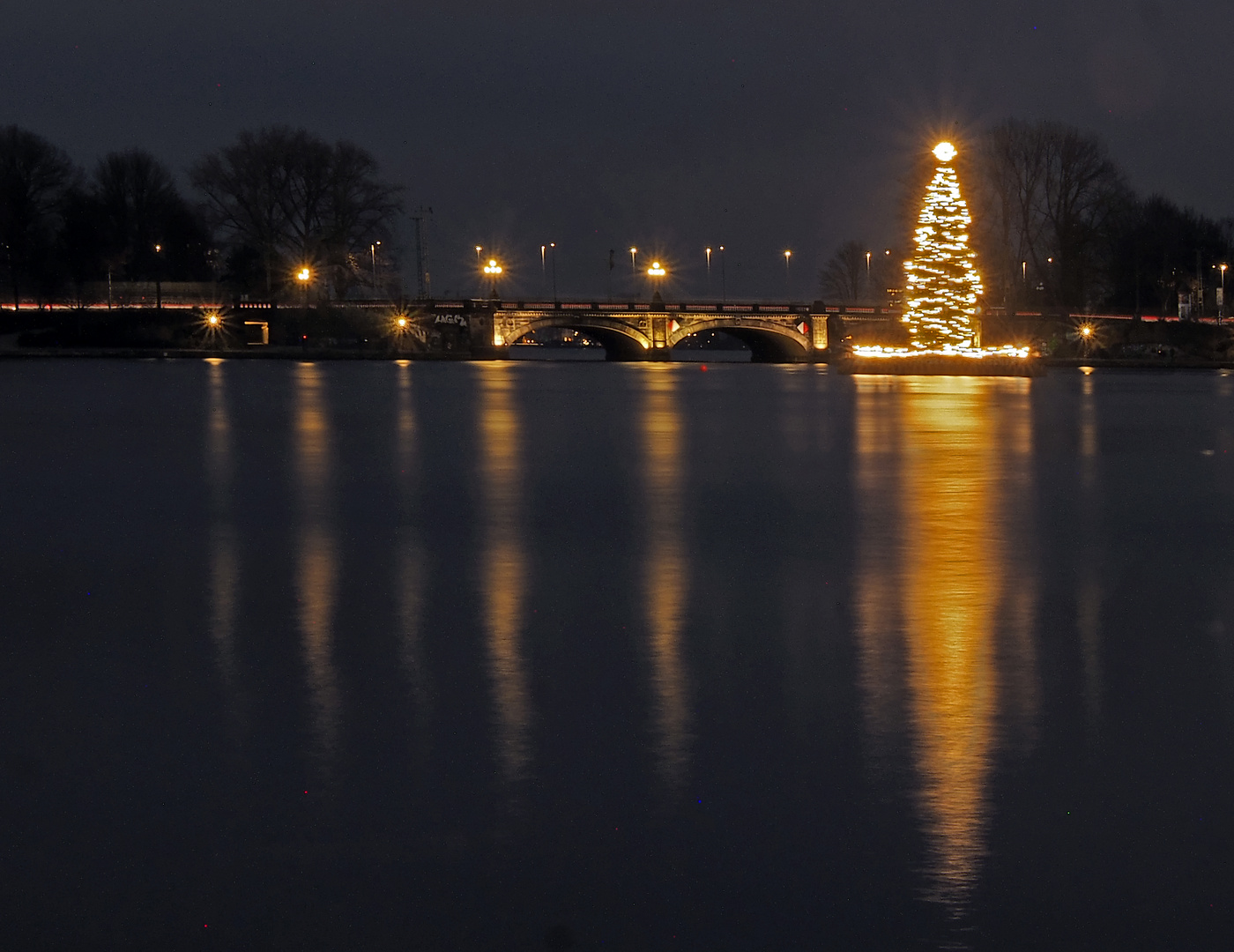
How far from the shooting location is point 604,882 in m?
4.84

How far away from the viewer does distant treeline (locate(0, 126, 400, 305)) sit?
89.7 metres

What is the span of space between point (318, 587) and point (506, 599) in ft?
4.47

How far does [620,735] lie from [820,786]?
1.04m

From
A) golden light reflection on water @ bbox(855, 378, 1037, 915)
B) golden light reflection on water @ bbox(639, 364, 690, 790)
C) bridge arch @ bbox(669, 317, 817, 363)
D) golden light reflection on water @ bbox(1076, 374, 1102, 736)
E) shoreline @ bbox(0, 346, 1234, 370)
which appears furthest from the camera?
bridge arch @ bbox(669, 317, 817, 363)

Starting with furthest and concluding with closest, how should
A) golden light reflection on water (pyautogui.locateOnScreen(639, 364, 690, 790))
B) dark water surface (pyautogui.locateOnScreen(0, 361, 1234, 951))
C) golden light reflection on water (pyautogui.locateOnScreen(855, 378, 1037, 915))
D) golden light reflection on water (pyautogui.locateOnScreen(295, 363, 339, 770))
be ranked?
golden light reflection on water (pyautogui.locateOnScreen(295, 363, 339, 770))
golden light reflection on water (pyautogui.locateOnScreen(639, 364, 690, 790))
golden light reflection on water (pyautogui.locateOnScreen(855, 378, 1037, 915))
dark water surface (pyautogui.locateOnScreen(0, 361, 1234, 951))

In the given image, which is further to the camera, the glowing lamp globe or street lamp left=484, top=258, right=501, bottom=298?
street lamp left=484, top=258, right=501, bottom=298

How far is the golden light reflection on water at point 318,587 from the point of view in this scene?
6.89 m

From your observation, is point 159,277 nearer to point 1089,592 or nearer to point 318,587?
point 318,587

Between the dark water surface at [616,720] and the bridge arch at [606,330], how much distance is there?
82971 mm

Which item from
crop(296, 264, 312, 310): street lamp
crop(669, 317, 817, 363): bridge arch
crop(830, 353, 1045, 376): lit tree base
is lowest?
crop(830, 353, 1045, 376): lit tree base

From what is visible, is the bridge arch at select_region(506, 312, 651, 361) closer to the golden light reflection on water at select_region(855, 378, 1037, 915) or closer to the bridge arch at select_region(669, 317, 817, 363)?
the bridge arch at select_region(669, 317, 817, 363)

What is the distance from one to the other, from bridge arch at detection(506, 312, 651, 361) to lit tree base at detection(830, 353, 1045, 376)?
117 ft

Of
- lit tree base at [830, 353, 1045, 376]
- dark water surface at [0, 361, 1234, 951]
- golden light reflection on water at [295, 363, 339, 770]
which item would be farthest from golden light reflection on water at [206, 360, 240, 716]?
lit tree base at [830, 353, 1045, 376]

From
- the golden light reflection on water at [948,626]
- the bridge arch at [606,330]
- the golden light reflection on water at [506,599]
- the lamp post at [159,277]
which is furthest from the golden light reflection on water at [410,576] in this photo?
the lamp post at [159,277]
